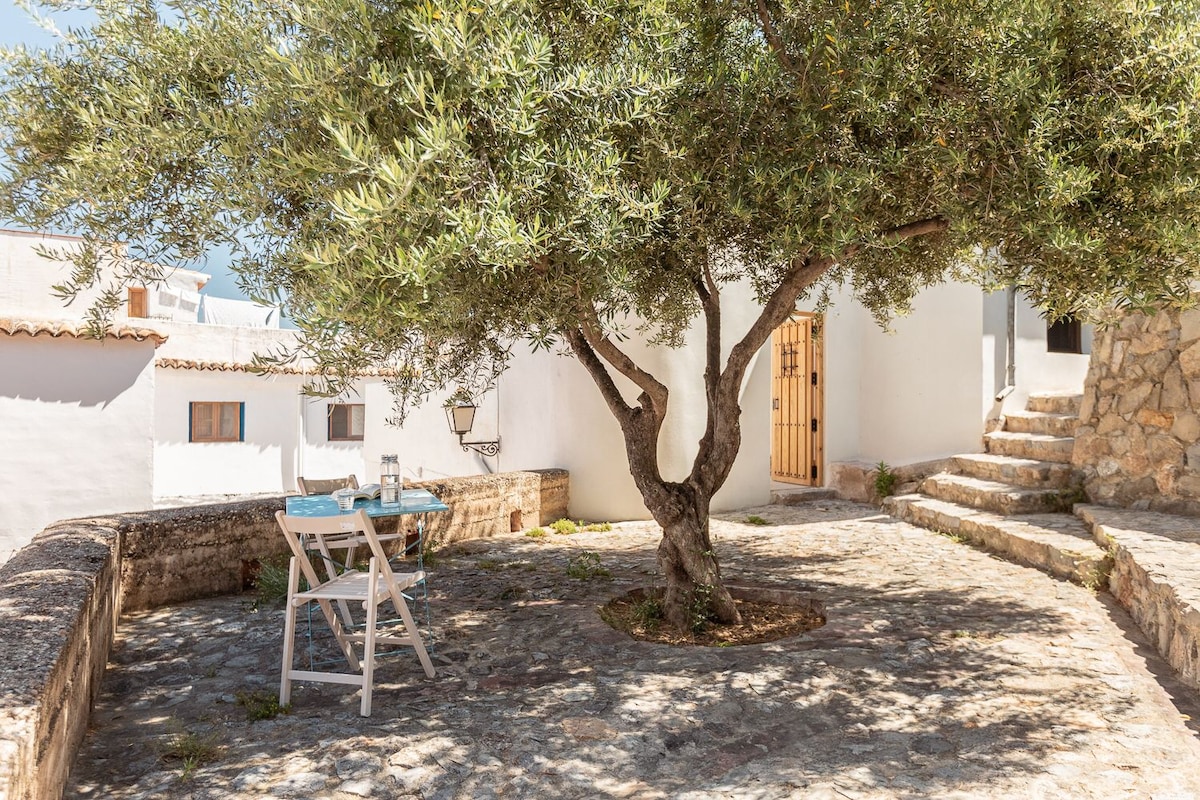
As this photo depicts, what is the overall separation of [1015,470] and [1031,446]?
566 millimetres

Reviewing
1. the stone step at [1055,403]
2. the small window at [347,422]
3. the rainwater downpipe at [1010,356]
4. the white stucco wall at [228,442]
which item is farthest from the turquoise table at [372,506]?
the small window at [347,422]

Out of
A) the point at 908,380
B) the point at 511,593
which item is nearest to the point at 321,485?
the point at 511,593

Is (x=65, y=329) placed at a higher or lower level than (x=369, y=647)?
higher

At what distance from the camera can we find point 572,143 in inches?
135

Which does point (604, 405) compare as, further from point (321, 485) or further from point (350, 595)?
point (350, 595)

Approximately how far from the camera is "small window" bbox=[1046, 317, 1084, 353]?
10212mm

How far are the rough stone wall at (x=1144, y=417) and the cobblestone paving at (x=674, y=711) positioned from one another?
6.62 feet

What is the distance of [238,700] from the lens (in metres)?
4.04

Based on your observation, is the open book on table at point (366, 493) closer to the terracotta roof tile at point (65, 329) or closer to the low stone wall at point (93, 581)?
the low stone wall at point (93, 581)

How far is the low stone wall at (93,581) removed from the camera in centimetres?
251

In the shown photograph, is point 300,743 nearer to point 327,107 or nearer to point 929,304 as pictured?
point 327,107

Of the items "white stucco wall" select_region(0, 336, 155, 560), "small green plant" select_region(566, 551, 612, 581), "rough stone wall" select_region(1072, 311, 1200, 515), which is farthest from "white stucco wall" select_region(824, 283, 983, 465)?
"white stucco wall" select_region(0, 336, 155, 560)

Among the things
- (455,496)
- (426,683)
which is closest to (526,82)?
(426,683)

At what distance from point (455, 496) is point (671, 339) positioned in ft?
9.57
